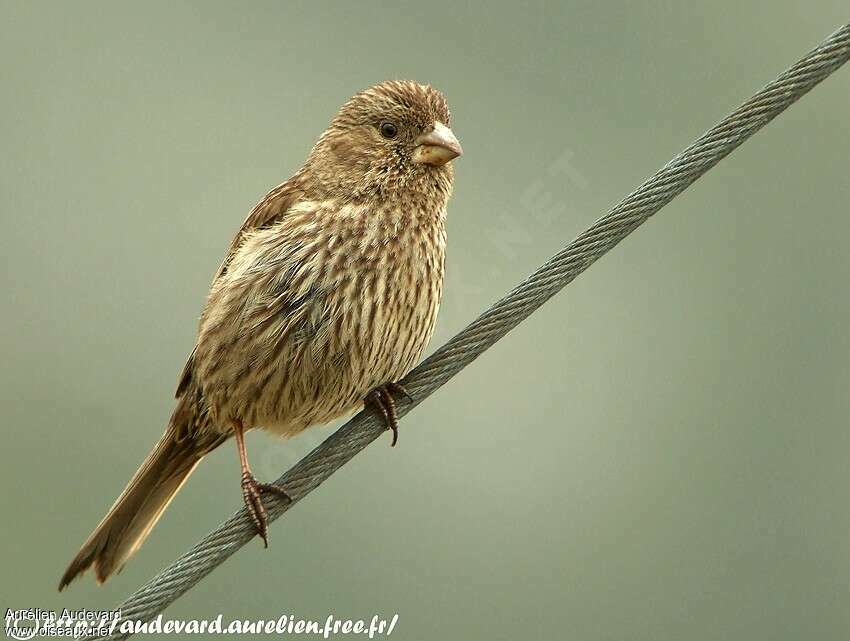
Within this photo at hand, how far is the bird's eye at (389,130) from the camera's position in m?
6.34

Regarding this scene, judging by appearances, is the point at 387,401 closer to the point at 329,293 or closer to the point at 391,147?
the point at 329,293

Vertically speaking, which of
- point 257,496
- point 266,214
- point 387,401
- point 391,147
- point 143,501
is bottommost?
point 143,501

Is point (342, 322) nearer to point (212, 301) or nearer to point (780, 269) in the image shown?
point (212, 301)

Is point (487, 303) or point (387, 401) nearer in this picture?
point (387, 401)

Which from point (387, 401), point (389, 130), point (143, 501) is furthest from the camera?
point (143, 501)

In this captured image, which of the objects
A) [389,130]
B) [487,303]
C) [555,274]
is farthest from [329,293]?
[487,303]

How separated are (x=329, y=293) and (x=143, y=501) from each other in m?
1.32

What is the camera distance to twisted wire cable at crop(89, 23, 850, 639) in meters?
4.93

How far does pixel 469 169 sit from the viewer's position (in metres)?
32.3

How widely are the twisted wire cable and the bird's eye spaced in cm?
110

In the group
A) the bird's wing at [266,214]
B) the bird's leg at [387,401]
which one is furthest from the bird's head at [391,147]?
the bird's leg at [387,401]

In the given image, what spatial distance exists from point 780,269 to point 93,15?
72.0 ft

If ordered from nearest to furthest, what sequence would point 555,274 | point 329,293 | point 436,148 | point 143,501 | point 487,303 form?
point 555,274 < point 329,293 < point 436,148 < point 143,501 < point 487,303

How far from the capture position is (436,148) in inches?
245
